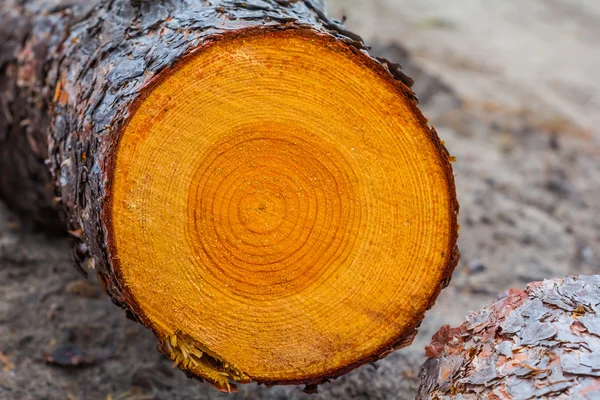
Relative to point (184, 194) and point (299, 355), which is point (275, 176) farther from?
point (299, 355)

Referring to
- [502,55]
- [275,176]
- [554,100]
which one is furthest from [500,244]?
[502,55]

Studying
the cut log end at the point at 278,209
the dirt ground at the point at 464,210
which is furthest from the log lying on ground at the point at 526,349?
the dirt ground at the point at 464,210

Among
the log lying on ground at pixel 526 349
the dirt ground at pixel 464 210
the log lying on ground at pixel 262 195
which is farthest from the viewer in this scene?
the dirt ground at pixel 464 210

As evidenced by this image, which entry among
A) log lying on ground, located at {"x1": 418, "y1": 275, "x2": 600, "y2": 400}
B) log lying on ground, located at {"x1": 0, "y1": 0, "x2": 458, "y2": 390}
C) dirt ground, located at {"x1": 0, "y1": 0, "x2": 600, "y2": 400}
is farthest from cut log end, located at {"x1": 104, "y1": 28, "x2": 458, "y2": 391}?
dirt ground, located at {"x1": 0, "y1": 0, "x2": 600, "y2": 400}

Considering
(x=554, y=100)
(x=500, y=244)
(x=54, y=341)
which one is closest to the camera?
(x=54, y=341)

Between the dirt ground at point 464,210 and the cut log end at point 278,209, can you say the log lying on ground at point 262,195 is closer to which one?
the cut log end at point 278,209

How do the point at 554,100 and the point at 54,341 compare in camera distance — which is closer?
the point at 54,341

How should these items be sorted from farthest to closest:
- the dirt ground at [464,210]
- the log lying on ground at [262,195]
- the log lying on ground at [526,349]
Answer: the dirt ground at [464,210] < the log lying on ground at [262,195] < the log lying on ground at [526,349]
